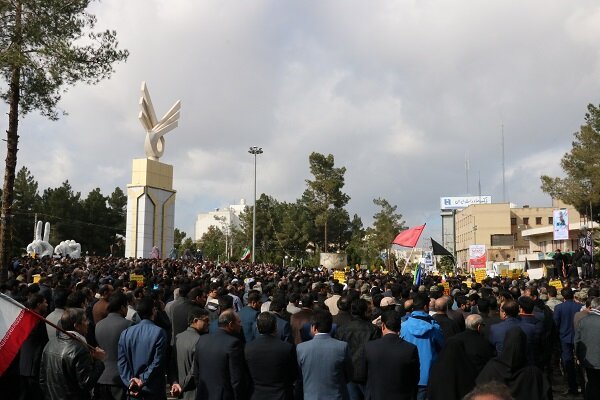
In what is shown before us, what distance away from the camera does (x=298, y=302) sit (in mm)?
10141

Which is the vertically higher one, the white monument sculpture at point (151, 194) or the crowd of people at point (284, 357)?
the white monument sculpture at point (151, 194)

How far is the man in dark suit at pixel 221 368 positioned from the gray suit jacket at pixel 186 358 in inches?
12.3

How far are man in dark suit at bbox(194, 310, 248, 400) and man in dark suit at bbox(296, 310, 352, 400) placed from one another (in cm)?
60

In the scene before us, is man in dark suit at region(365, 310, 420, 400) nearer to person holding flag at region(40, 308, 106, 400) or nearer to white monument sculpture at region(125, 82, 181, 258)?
person holding flag at region(40, 308, 106, 400)

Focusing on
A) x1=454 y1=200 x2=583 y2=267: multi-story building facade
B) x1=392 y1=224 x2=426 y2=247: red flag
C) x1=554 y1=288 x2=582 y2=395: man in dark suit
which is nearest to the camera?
x1=554 y1=288 x2=582 y2=395: man in dark suit

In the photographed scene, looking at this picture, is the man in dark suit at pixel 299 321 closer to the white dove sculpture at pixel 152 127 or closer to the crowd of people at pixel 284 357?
the crowd of people at pixel 284 357

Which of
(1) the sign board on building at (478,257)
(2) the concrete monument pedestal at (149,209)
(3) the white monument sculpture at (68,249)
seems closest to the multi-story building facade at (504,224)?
(2) the concrete monument pedestal at (149,209)

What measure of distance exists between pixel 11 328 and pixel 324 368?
285 cm

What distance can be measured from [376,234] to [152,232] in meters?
22.7

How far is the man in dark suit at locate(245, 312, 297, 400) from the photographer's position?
5.71 metres

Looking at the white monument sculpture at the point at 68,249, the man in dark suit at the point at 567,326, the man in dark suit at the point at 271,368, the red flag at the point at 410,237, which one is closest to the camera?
the man in dark suit at the point at 271,368

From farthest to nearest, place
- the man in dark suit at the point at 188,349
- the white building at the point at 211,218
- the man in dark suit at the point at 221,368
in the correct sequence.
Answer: the white building at the point at 211,218 < the man in dark suit at the point at 188,349 < the man in dark suit at the point at 221,368

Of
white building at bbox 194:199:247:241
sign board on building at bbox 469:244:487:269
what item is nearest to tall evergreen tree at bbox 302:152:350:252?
sign board on building at bbox 469:244:487:269

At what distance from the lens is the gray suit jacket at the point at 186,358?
6.29 meters
